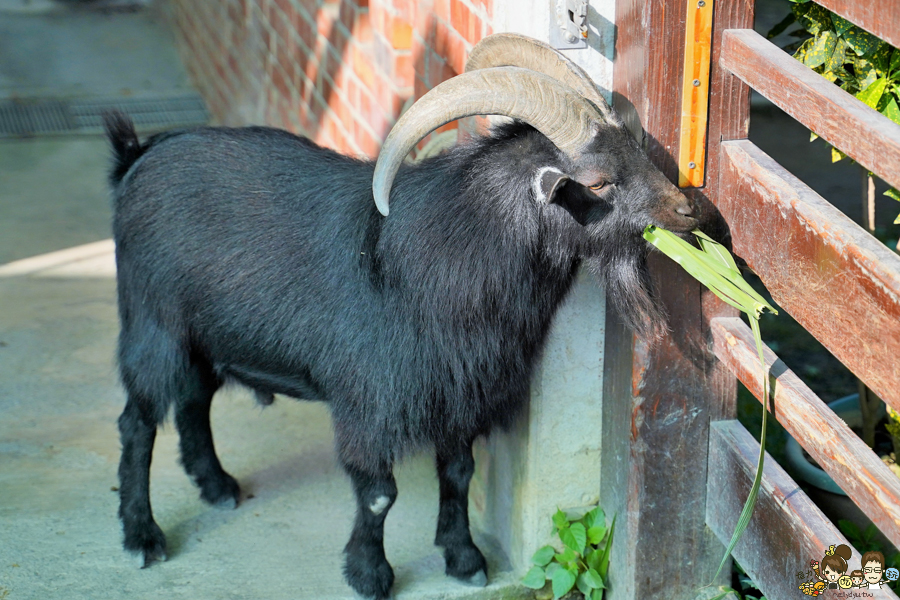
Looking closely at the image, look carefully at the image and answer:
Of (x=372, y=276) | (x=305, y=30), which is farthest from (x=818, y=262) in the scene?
(x=305, y=30)

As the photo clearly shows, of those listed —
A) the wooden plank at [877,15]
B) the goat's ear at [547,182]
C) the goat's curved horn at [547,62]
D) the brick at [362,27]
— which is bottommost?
the brick at [362,27]

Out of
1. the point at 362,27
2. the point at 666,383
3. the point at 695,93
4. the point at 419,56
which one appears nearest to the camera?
the point at 695,93

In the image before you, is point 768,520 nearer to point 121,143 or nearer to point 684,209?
point 684,209

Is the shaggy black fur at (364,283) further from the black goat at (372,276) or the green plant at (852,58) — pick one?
the green plant at (852,58)

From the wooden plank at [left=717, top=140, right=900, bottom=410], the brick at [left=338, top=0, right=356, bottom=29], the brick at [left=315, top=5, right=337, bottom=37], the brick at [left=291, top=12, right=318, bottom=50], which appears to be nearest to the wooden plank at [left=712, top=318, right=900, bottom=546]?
the wooden plank at [left=717, top=140, right=900, bottom=410]

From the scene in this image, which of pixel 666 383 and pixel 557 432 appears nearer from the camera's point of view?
pixel 666 383

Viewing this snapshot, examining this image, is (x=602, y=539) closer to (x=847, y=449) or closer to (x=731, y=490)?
(x=731, y=490)

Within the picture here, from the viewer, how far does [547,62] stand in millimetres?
2283

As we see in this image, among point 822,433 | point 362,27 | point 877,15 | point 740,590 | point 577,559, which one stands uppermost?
point 877,15

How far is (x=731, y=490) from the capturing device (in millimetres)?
2588

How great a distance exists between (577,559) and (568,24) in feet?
5.27

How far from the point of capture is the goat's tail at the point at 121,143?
3115 mm

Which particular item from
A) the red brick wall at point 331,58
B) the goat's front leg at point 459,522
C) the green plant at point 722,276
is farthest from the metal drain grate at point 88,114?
the green plant at point 722,276

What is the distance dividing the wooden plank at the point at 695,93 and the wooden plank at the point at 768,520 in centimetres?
73
